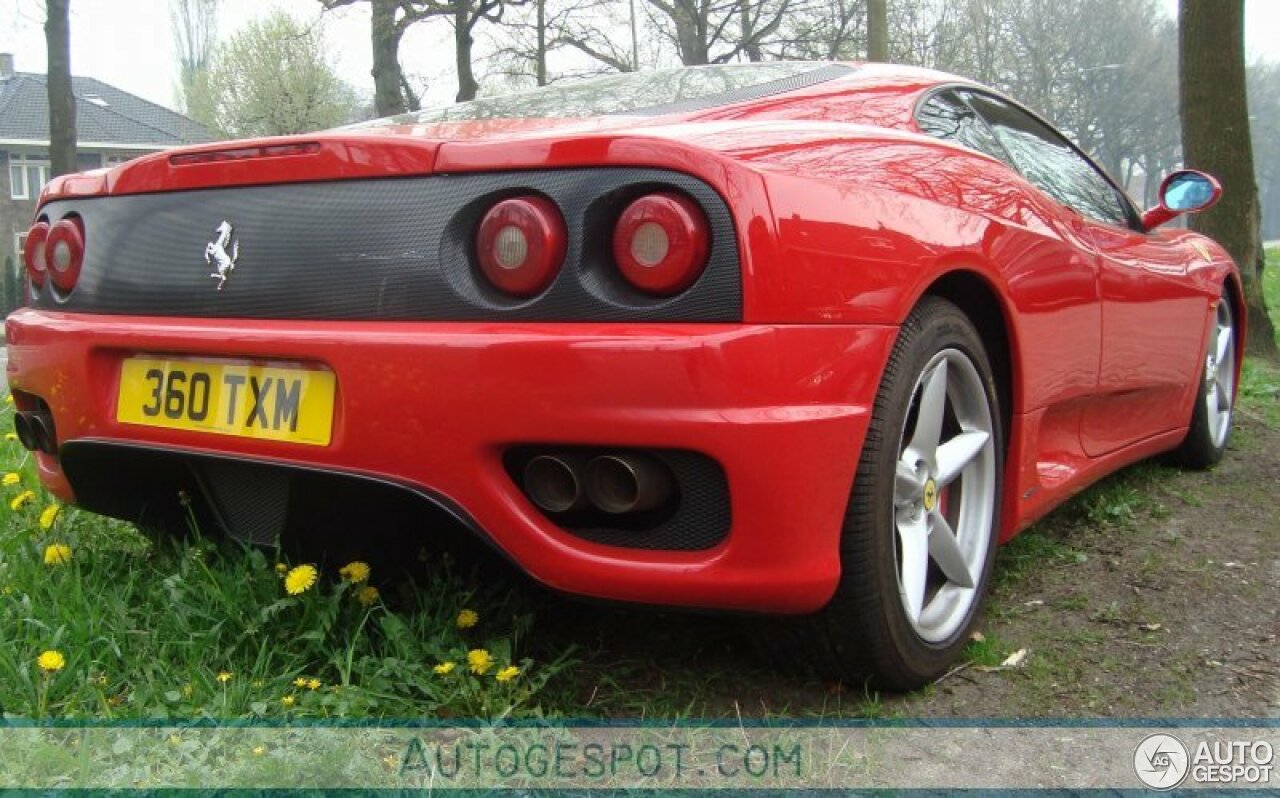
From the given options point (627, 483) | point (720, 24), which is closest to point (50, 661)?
point (627, 483)

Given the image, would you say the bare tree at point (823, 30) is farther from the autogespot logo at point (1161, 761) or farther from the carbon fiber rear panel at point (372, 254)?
the autogespot logo at point (1161, 761)

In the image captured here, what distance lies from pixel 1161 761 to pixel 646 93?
1.65 meters

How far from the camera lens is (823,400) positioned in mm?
1853

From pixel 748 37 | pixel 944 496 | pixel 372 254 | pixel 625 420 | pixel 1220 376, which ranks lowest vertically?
pixel 944 496

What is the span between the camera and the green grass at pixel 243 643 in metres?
2.00

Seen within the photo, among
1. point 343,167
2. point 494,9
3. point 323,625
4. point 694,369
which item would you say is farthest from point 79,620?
point 494,9

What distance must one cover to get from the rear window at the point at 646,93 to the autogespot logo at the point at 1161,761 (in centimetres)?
140

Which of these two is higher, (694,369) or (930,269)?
(930,269)

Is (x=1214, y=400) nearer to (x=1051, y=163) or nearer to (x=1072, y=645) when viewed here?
(x=1051, y=163)

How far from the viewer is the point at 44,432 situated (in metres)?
2.45

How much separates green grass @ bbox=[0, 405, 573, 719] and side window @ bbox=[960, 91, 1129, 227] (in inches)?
71.2

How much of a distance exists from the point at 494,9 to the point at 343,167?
1590cm

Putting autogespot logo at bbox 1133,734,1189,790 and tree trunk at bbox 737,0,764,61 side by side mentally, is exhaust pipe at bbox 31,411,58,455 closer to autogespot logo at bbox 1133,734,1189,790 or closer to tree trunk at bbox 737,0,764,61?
autogespot logo at bbox 1133,734,1189,790

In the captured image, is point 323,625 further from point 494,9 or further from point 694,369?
point 494,9
